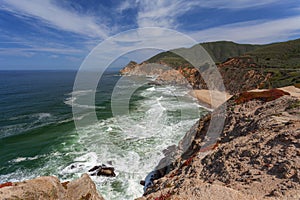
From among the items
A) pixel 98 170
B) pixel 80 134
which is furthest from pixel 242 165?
pixel 80 134

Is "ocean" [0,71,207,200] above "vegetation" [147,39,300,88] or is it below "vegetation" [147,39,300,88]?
below

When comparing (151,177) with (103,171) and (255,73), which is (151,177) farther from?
(255,73)

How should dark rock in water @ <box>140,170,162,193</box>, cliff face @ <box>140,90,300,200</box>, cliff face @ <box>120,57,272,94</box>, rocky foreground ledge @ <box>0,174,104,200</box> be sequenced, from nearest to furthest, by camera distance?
cliff face @ <box>140,90,300,200</box> → rocky foreground ledge @ <box>0,174,104,200</box> → dark rock in water @ <box>140,170,162,193</box> → cliff face @ <box>120,57,272,94</box>

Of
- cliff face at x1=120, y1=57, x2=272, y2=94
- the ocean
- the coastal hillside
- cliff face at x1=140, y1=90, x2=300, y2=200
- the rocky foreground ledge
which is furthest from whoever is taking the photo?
cliff face at x1=120, y1=57, x2=272, y2=94

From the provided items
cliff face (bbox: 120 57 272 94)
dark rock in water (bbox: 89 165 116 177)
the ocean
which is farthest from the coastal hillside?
dark rock in water (bbox: 89 165 116 177)

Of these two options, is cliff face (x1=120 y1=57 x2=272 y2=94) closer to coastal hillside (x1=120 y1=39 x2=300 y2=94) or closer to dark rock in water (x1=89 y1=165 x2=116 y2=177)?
coastal hillside (x1=120 y1=39 x2=300 y2=94)

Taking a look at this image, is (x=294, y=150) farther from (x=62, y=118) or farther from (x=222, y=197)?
(x=62, y=118)
